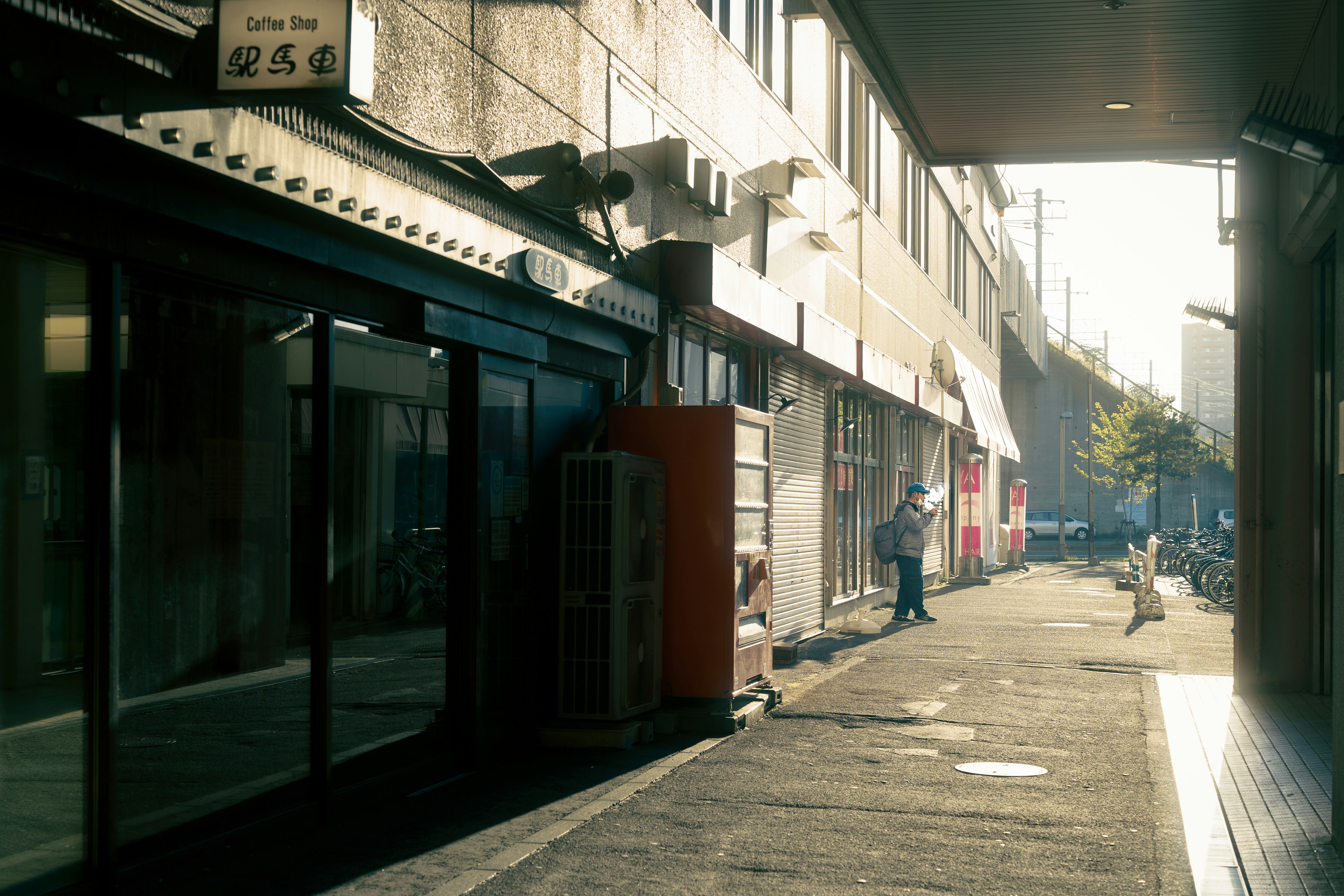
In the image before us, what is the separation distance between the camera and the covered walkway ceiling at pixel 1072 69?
28.1ft

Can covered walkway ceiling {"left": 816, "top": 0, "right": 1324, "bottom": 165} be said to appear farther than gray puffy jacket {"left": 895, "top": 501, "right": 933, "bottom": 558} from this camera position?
No

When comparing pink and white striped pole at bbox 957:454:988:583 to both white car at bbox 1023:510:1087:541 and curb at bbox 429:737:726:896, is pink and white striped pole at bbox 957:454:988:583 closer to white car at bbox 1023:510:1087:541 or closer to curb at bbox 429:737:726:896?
curb at bbox 429:737:726:896

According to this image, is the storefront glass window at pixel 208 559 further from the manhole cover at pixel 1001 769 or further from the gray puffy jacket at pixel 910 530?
the gray puffy jacket at pixel 910 530

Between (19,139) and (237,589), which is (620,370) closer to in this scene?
(237,589)

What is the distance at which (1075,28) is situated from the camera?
350 inches

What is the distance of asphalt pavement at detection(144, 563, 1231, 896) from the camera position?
5.40 metres

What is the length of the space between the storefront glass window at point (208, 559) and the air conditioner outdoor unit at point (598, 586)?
7.92 feet

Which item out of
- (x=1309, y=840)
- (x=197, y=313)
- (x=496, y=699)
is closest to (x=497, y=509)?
(x=496, y=699)

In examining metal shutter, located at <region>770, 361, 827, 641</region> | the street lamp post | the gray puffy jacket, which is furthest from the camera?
the street lamp post

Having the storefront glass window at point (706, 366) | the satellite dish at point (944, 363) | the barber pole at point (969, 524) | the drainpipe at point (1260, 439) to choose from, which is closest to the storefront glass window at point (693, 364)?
the storefront glass window at point (706, 366)

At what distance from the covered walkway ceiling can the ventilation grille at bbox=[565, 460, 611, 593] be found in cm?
331

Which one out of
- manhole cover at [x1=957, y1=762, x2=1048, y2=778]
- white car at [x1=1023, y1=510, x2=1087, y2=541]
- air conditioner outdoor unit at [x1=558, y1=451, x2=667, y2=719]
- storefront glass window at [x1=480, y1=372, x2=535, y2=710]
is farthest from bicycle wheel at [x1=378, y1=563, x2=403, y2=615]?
white car at [x1=1023, y1=510, x2=1087, y2=541]

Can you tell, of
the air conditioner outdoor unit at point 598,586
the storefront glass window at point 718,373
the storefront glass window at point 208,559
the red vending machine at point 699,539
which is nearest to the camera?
the storefront glass window at point 208,559

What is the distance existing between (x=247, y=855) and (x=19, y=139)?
3.11 meters
